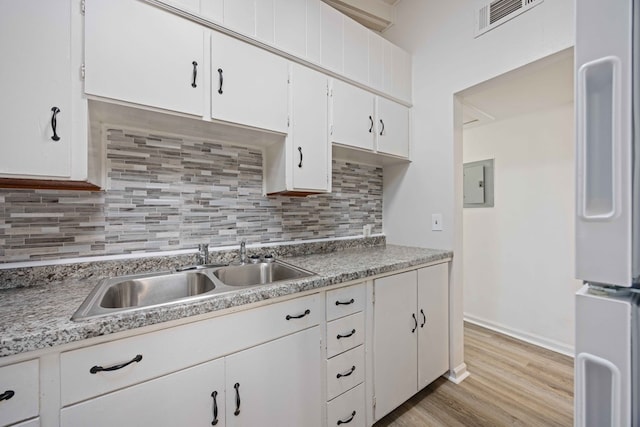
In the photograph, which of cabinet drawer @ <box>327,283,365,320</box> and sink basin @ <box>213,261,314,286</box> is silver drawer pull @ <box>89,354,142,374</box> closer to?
sink basin @ <box>213,261,314,286</box>

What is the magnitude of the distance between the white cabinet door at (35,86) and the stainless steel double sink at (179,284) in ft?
1.62

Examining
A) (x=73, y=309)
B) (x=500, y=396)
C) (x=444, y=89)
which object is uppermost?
(x=444, y=89)

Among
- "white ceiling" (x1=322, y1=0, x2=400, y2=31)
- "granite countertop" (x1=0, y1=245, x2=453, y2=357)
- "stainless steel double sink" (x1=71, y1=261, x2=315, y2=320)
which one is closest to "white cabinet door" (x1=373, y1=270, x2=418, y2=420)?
"granite countertop" (x1=0, y1=245, x2=453, y2=357)

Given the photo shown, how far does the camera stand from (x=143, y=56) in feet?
3.60

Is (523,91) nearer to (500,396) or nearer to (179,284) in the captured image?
Answer: (500,396)

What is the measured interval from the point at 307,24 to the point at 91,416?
2027 millimetres

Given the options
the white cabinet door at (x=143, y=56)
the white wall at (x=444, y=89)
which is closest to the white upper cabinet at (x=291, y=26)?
the white cabinet door at (x=143, y=56)

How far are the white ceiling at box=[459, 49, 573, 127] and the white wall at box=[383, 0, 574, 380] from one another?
0.08 metres

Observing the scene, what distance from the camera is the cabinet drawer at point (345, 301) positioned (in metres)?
1.24

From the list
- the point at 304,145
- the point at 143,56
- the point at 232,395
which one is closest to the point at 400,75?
the point at 304,145

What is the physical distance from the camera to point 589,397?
564 millimetres

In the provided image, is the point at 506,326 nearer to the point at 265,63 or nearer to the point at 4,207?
the point at 265,63

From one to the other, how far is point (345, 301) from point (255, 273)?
58 centimetres

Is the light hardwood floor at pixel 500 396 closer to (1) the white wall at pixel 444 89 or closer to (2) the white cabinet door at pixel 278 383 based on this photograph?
(1) the white wall at pixel 444 89
